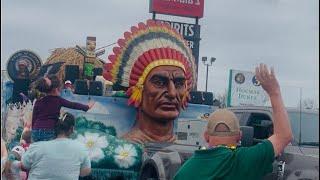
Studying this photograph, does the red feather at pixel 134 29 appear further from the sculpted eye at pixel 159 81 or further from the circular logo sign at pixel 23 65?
the circular logo sign at pixel 23 65

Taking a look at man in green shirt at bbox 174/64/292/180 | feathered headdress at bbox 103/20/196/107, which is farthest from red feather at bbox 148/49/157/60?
man in green shirt at bbox 174/64/292/180

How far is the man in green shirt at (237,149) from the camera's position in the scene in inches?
136

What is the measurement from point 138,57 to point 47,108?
102 inches

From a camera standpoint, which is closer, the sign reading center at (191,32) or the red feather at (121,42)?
the red feather at (121,42)

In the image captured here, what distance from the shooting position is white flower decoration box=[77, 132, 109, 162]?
32.0 ft

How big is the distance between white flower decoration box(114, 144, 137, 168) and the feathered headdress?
109 cm

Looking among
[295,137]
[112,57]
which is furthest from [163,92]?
[295,137]

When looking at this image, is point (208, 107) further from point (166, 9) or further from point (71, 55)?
point (166, 9)

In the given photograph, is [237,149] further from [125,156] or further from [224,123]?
[125,156]

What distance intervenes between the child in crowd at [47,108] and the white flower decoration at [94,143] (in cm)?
111

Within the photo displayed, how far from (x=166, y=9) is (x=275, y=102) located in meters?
26.2

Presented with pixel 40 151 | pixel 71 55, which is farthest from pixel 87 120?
pixel 40 151

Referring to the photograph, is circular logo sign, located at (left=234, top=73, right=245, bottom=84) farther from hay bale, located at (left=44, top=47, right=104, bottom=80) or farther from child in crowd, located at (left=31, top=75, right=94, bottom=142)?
child in crowd, located at (left=31, top=75, right=94, bottom=142)

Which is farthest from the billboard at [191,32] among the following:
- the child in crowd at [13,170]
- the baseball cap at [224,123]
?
the baseball cap at [224,123]
